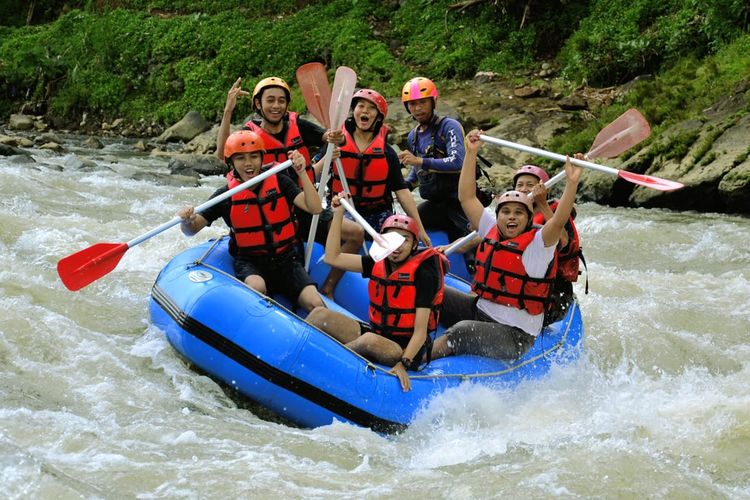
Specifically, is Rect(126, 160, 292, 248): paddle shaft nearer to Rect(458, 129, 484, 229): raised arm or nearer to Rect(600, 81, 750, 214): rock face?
Rect(458, 129, 484, 229): raised arm

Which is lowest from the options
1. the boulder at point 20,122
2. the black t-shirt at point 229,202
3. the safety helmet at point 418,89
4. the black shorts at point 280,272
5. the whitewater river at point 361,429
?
the boulder at point 20,122

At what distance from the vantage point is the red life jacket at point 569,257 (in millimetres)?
4984

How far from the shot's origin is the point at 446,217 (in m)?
6.48

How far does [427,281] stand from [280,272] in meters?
0.99

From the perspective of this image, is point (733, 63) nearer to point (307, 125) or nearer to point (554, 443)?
point (307, 125)

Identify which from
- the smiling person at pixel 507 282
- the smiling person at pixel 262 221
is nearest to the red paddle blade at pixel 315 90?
the smiling person at pixel 262 221

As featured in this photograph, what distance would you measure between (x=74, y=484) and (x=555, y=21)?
45.6 ft

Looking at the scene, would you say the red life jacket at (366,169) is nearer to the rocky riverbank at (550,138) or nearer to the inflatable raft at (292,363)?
the inflatable raft at (292,363)

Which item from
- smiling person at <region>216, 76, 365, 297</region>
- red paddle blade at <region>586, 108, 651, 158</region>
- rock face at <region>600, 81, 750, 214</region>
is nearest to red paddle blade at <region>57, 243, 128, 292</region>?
smiling person at <region>216, 76, 365, 297</region>

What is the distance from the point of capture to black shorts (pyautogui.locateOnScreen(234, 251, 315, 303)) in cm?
511

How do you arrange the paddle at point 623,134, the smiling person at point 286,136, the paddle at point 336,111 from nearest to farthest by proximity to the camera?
the paddle at point 623,134 < the paddle at point 336,111 < the smiling person at point 286,136

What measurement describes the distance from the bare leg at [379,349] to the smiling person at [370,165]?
125 cm

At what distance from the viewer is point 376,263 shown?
464 cm

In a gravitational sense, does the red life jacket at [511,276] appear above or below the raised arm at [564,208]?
below
